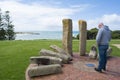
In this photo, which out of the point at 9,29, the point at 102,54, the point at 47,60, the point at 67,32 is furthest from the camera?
the point at 9,29

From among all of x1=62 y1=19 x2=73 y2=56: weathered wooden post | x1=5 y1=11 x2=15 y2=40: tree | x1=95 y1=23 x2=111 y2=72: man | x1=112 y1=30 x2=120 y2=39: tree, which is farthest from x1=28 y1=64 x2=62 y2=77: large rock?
x1=5 y1=11 x2=15 y2=40: tree

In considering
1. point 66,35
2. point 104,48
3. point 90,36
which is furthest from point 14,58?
point 90,36

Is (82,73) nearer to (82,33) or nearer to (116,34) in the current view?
(82,33)

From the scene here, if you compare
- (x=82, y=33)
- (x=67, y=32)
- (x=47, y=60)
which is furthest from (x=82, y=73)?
(x=82, y=33)

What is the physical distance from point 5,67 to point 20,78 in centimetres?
173

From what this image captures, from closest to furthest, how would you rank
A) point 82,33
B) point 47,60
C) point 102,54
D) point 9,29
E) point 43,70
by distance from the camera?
point 43,70 → point 102,54 → point 47,60 → point 82,33 → point 9,29

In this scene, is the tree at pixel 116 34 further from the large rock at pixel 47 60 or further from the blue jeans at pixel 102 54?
the large rock at pixel 47 60

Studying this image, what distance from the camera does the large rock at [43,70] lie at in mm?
8817

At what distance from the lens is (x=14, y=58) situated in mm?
12938

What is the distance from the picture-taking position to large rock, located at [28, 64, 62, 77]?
8.82 metres

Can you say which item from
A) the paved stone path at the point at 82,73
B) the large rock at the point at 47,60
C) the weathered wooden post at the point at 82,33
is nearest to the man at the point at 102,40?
the paved stone path at the point at 82,73

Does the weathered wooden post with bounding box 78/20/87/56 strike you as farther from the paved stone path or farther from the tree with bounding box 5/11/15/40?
the tree with bounding box 5/11/15/40

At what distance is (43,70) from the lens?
29.4 ft

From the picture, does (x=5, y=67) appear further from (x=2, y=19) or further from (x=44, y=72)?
(x=2, y=19)
